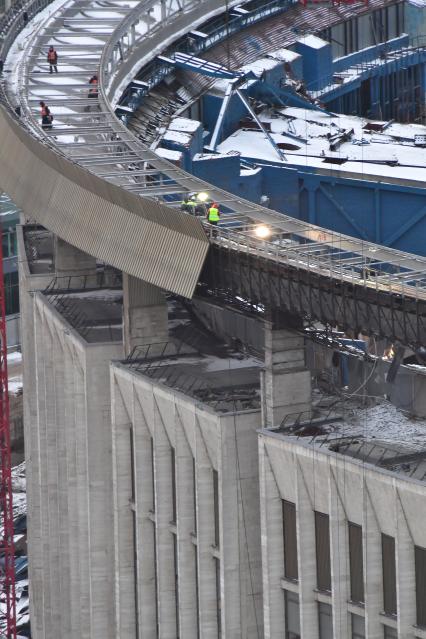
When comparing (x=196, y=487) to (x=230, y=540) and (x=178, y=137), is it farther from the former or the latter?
(x=178, y=137)

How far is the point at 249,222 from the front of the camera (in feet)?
301

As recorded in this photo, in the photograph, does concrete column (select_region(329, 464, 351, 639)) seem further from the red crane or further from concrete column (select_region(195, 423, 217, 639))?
the red crane

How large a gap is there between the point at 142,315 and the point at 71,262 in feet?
57.1

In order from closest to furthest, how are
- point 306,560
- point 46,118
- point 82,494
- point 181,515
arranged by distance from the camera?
1. point 306,560
2. point 181,515
3. point 82,494
4. point 46,118

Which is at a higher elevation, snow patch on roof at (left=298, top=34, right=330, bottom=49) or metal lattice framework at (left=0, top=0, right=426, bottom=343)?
snow patch on roof at (left=298, top=34, right=330, bottom=49)

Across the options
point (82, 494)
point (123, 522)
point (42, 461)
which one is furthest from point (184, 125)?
point (123, 522)

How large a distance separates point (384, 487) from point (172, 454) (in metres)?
18.6

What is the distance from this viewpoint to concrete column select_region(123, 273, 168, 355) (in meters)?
97.8

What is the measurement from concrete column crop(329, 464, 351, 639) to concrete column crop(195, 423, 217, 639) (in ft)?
34.0

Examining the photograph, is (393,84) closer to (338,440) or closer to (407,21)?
(407,21)

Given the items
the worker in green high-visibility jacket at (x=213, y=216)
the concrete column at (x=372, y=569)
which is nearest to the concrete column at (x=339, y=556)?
the concrete column at (x=372, y=569)

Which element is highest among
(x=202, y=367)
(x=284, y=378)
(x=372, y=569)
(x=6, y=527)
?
(x=284, y=378)

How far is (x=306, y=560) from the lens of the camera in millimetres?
79188

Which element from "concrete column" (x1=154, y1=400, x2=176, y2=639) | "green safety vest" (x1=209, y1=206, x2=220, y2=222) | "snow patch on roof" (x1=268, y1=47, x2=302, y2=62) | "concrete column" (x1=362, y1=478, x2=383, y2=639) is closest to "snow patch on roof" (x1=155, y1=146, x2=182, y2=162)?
"snow patch on roof" (x1=268, y1=47, x2=302, y2=62)
